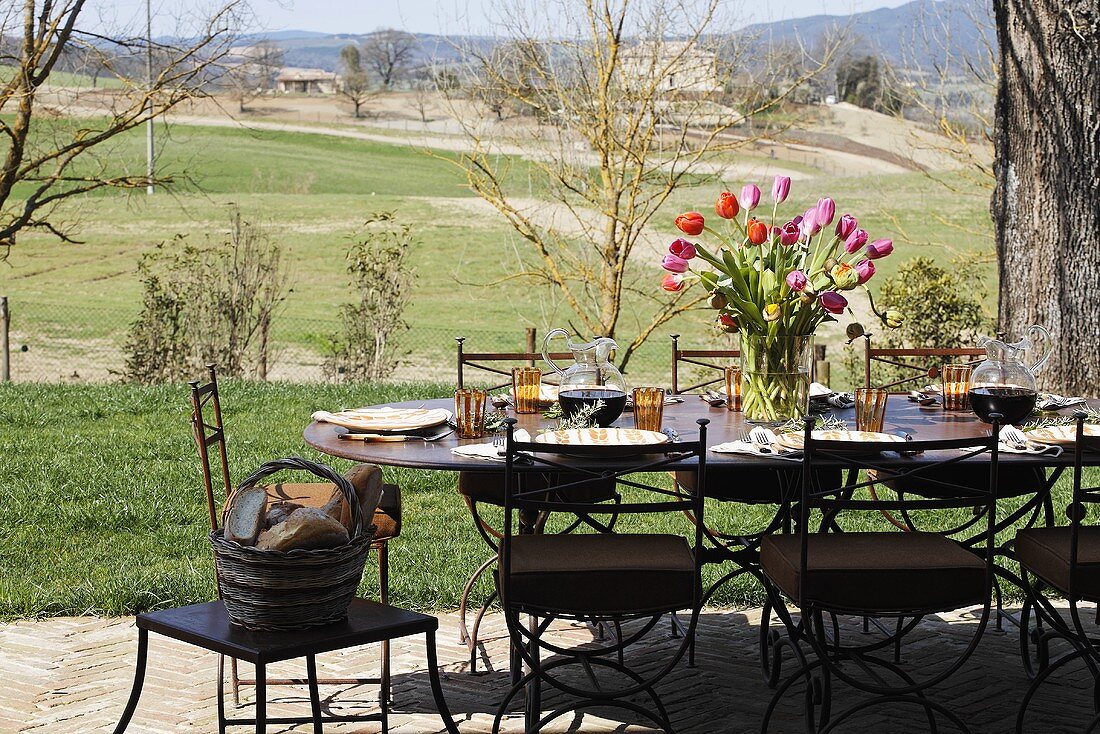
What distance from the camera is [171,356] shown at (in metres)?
9.67

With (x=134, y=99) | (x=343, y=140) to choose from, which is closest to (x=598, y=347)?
(x=134, y=99)

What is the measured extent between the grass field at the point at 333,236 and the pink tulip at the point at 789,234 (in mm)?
6515

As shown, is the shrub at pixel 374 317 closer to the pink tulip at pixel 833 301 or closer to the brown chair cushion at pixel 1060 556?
the pink tulip at pixel 833 301

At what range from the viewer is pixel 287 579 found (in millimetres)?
2605

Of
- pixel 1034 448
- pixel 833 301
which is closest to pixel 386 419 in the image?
pixel 833 301

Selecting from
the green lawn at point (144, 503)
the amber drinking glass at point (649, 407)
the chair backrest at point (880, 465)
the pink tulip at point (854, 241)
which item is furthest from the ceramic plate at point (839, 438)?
the green lawn at point (144, 503)

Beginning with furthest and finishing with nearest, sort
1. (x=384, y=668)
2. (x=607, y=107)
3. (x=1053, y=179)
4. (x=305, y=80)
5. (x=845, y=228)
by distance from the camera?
(x=305, y=80)
(x=607, y=107)
(x=1053, y=179)
(x=845, y=228)
(x=384, y=668)

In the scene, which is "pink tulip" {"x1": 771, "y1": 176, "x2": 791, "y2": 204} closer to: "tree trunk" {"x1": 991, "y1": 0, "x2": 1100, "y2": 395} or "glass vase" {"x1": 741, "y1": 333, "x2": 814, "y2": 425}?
"glass vase" {"x1": 741, "y1": 333, "x2": 814, "y2": 425}

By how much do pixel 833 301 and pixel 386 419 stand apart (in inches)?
52.6

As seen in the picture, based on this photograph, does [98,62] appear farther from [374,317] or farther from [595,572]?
[595,572]

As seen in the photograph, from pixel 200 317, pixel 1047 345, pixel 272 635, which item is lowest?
pixel 272 635

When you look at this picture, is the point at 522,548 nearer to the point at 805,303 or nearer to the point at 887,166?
the point at 805,303

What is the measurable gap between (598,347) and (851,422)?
2.64 ft

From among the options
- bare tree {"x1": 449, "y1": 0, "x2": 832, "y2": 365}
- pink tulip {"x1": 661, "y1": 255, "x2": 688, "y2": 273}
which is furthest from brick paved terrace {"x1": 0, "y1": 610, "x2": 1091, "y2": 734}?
bare tree {"x1": 449, "y1": 0, "x2": 832, "y2": 365}
